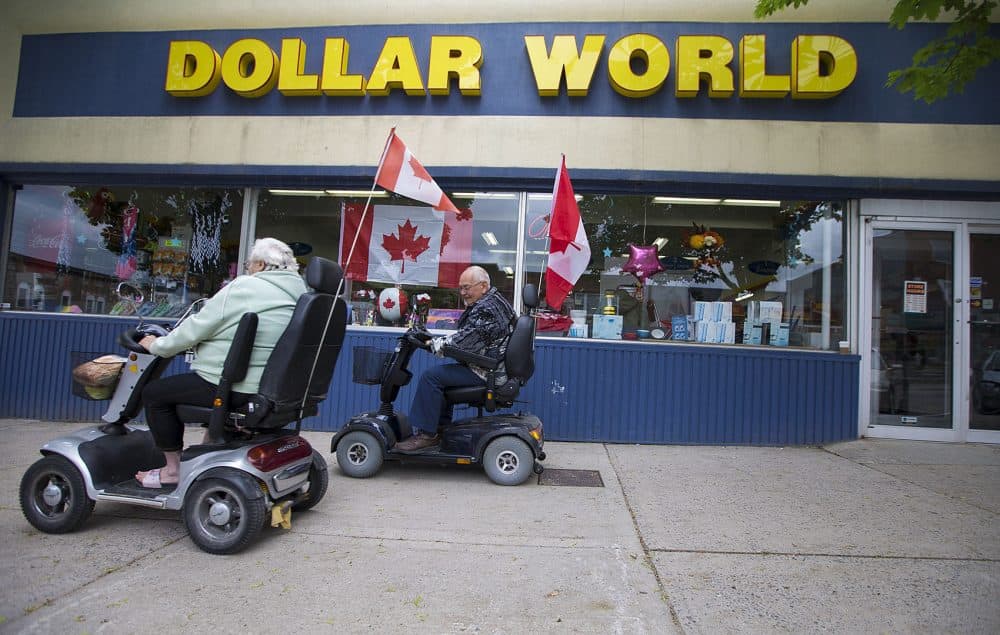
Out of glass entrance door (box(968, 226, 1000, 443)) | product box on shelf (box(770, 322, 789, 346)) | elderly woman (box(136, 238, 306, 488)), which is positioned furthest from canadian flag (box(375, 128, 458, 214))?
glass entrance door (box(968, 226, 1000, 443))

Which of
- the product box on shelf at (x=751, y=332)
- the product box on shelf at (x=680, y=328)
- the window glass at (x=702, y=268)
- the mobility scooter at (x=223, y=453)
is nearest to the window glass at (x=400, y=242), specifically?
the window glass at (x=702, y=268)

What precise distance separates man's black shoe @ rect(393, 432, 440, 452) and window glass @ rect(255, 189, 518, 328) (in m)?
2.51

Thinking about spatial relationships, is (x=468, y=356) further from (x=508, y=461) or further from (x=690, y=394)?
(x=690, y=394)

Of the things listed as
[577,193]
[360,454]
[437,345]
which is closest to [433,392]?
[437,345]

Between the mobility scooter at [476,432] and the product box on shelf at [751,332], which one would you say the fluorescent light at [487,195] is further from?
the product box on shelf at [751,332]

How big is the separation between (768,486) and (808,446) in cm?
204

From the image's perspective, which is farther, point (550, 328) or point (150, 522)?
point (550, 328)

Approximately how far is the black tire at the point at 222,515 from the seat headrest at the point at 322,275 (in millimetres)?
1135

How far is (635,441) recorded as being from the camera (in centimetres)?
638

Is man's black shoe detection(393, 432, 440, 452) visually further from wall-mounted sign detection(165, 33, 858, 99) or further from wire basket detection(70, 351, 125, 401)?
wall-mounted sign detection(165, 33, 858, 99)

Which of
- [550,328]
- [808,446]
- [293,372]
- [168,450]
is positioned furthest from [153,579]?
[808,446]

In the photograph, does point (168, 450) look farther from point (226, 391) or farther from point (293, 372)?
point (293, 372)

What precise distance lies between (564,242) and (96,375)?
391 centimetres

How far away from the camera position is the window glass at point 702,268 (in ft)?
22.0
